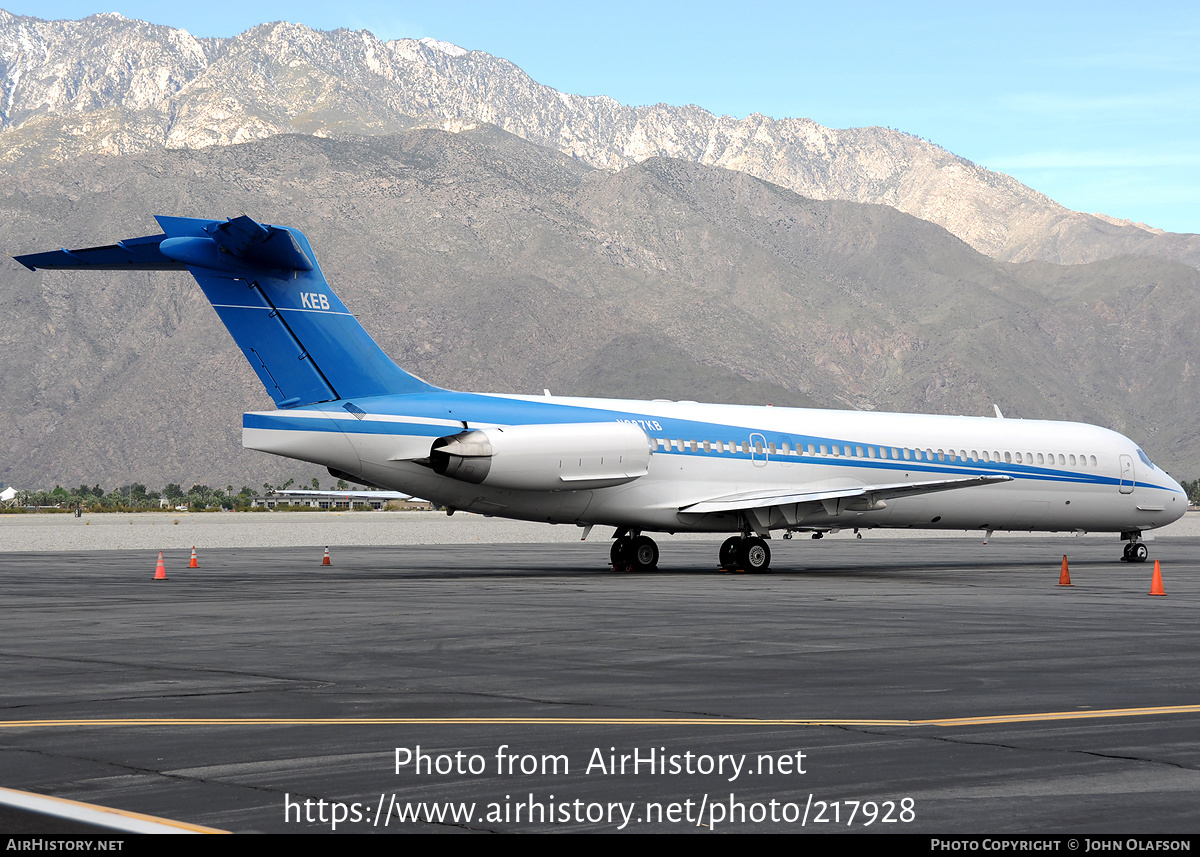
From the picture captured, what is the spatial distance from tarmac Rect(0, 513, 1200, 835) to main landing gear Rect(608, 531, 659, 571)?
6.48 meters

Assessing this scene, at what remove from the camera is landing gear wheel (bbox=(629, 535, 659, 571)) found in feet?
97.7

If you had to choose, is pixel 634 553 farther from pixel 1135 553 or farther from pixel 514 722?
pixel 514 722

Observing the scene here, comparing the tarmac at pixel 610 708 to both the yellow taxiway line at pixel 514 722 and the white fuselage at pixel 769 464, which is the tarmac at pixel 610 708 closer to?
the yellow taxiway line at pixel 514 722

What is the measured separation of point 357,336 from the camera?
2619 centimetres

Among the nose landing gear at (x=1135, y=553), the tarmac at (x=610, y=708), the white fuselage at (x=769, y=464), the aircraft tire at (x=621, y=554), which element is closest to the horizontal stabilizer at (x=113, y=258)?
the white fuselage at (x=769, y=464)

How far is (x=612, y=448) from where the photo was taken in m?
27.3

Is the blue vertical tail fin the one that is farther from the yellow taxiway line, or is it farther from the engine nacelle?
the yellow taxiway line

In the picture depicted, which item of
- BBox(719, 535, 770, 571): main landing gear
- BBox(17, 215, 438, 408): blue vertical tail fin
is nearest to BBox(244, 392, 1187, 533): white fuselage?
BBox(719, 535, 770, 571): main landing gear

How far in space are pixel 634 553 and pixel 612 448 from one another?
3.42m

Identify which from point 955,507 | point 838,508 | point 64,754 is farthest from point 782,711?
point 955,507

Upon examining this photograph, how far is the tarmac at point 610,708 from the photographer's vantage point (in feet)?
22.7

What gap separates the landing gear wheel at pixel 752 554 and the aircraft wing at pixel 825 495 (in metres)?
0.97

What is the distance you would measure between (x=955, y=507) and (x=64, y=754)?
25.6 metres
